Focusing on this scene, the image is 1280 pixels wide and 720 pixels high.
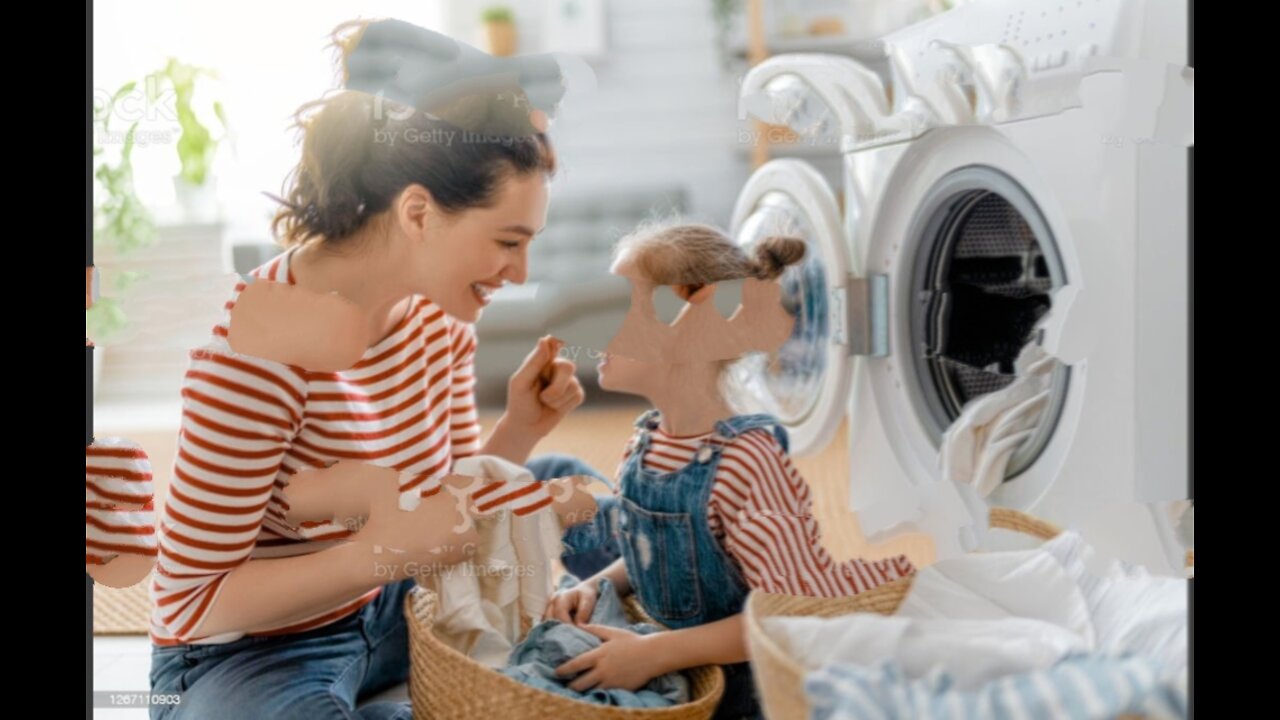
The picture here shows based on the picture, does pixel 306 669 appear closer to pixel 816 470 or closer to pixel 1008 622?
pixel 816 470

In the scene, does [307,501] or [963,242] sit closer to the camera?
[307,501]

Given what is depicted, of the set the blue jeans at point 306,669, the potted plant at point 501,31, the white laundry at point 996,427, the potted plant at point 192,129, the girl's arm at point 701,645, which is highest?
the potted plant at point 501,31

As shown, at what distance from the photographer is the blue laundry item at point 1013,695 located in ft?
2.85

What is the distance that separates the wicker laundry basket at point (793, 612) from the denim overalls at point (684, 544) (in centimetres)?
7

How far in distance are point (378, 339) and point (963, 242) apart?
654 millimetres

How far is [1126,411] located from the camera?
3.46ft

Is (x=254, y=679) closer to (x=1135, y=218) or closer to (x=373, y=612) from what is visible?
(x=373, y=612)

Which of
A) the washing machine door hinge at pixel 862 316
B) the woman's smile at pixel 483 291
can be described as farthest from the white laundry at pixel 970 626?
the woman's smile at pixel 483 291

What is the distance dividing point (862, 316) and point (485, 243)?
422 mm

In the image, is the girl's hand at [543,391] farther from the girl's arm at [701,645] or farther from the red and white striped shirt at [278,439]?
the girl's arm at [701,645]

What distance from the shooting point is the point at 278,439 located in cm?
108

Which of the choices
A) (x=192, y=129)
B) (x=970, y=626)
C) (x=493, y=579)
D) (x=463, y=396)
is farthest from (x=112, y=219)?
(x=970, y=626)

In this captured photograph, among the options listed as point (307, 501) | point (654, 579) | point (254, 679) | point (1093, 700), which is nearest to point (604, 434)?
point (654, 579)

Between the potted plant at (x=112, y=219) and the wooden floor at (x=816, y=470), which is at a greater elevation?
the potted plant at (x=112, y=219)
